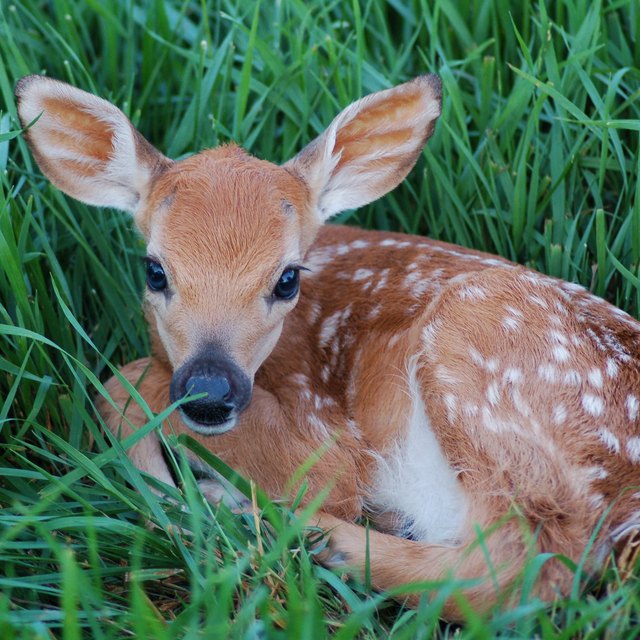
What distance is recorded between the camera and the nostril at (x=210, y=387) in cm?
287

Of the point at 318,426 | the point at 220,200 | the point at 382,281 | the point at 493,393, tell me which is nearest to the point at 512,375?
the point at 493,393

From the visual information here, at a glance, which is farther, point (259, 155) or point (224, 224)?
point (259, 155)

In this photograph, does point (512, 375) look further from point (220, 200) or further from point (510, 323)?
point (220, 200)

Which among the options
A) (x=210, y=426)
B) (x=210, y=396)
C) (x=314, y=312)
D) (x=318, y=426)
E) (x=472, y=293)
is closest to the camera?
(x=210, y=396)

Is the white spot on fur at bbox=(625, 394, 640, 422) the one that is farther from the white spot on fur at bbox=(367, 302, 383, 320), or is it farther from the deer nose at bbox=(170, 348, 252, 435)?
the deer nose at bbox=(170, 348, 252, 435)

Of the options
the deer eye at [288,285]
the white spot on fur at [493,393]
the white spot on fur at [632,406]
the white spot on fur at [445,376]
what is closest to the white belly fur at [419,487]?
the white spot on fur at [445,376]

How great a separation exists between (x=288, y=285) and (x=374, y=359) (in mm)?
508

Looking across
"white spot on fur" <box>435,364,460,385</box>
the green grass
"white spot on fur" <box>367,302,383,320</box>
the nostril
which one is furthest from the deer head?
"white spot on fur" <box>435,364,460,385</box>

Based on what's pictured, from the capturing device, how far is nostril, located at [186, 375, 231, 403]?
9.43ft

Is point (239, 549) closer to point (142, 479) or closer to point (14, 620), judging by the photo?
point (142, 479)

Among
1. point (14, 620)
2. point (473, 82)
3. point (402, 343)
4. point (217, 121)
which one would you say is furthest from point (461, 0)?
point (14, 620)

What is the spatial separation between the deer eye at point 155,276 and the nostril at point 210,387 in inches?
15.7

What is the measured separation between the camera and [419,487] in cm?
331

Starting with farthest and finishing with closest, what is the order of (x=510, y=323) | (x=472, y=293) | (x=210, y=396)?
(x=472, y=293), (x=510, y=323), (x=210, y=396)
